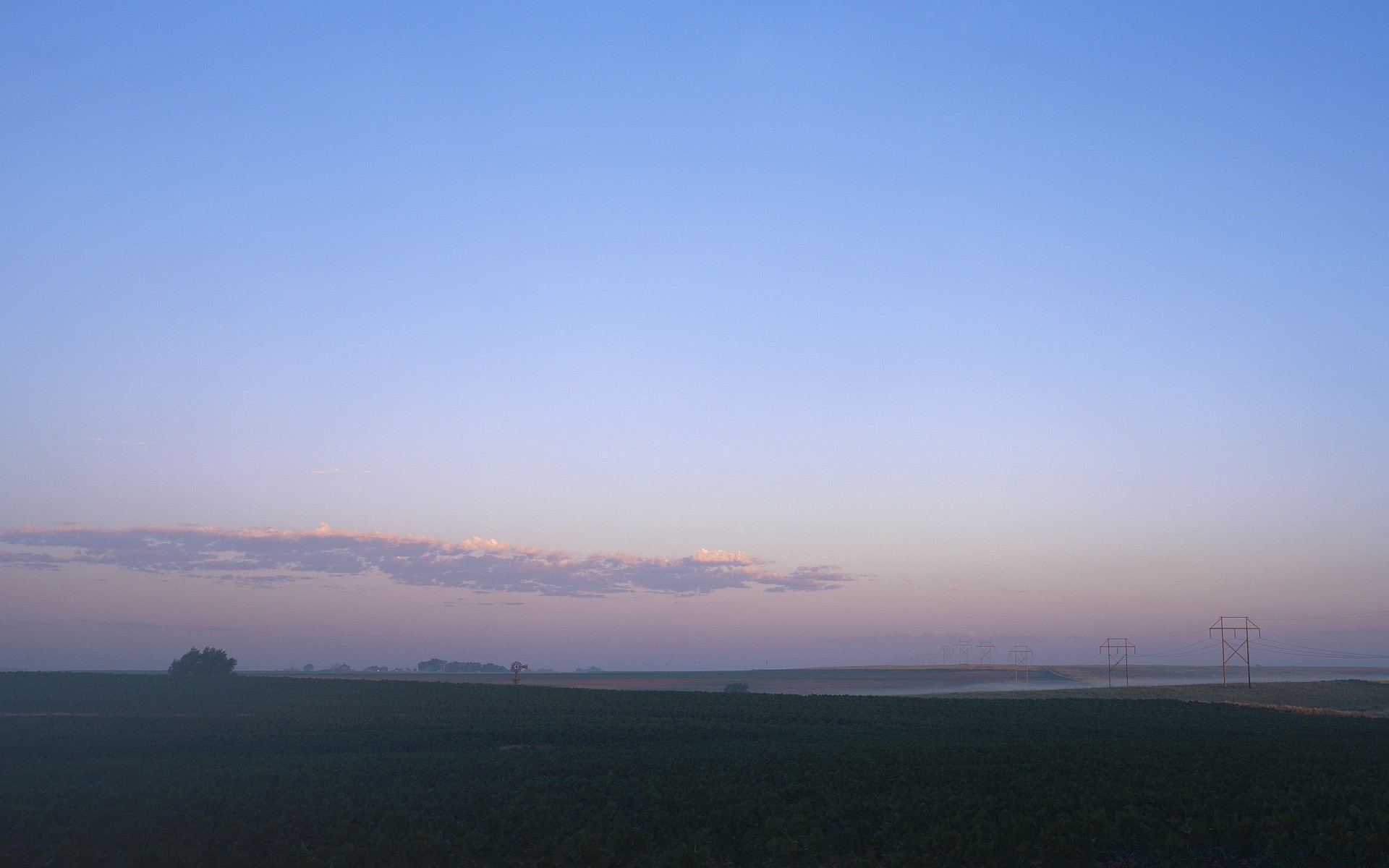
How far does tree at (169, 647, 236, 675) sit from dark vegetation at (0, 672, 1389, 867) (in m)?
68.2

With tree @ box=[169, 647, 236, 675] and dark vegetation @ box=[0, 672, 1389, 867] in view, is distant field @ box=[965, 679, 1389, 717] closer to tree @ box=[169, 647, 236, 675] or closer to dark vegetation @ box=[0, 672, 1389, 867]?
dark vegetation @ box=[0, 672, 1389, 867]

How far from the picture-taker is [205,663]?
11431 centimetres

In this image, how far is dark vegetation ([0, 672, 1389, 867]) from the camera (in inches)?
802

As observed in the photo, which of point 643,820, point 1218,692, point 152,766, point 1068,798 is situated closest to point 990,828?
point 1068,798

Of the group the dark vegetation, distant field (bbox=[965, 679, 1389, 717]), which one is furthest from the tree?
distant field (bbox=[965, 679, 1389, 717])

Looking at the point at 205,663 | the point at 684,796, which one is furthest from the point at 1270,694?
the point at 205,663

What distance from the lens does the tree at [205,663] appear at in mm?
113062

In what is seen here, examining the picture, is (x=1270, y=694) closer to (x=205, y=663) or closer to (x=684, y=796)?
(x=684, y=796)

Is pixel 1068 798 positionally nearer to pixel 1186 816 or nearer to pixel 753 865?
pixel 1186 816

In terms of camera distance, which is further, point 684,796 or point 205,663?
point 205,663

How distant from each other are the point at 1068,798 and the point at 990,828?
4796 millimetres

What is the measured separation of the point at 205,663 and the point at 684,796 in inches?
4385

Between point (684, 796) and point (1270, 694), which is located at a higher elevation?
point (684, 796)

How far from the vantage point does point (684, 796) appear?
26156 millimetres
